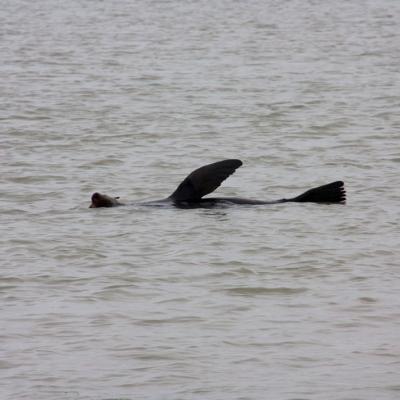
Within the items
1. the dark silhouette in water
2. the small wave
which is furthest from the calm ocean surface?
the dark silhouette in water

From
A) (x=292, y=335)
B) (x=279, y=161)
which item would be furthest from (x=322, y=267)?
(x=279, y=161)

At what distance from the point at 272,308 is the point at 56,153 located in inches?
337

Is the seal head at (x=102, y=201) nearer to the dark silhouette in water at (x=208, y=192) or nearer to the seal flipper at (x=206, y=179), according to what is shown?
the dark silhouette in water at (x=208, y=192)

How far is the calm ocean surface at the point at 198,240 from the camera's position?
349 inches

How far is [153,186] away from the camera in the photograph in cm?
1576

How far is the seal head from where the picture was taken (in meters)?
14.0

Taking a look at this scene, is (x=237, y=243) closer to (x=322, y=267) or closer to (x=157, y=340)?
(x=322, y=267)

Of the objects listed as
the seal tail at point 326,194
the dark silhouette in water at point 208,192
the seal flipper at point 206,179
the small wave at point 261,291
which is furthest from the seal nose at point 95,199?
the small wave at point 261,291

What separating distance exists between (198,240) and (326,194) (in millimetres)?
2059

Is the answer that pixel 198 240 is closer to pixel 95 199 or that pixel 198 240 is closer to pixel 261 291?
pixel 95 199

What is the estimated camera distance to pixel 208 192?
13.8 m

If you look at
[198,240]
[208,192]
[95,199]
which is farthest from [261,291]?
[95,199]

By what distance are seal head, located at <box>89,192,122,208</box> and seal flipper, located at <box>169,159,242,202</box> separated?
0.74m

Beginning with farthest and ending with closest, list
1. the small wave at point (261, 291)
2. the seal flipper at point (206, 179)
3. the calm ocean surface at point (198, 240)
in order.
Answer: the seal flipper at point (206, 179), the small wave at point (261, 291), the calm ocean surface at point (198, 240)
